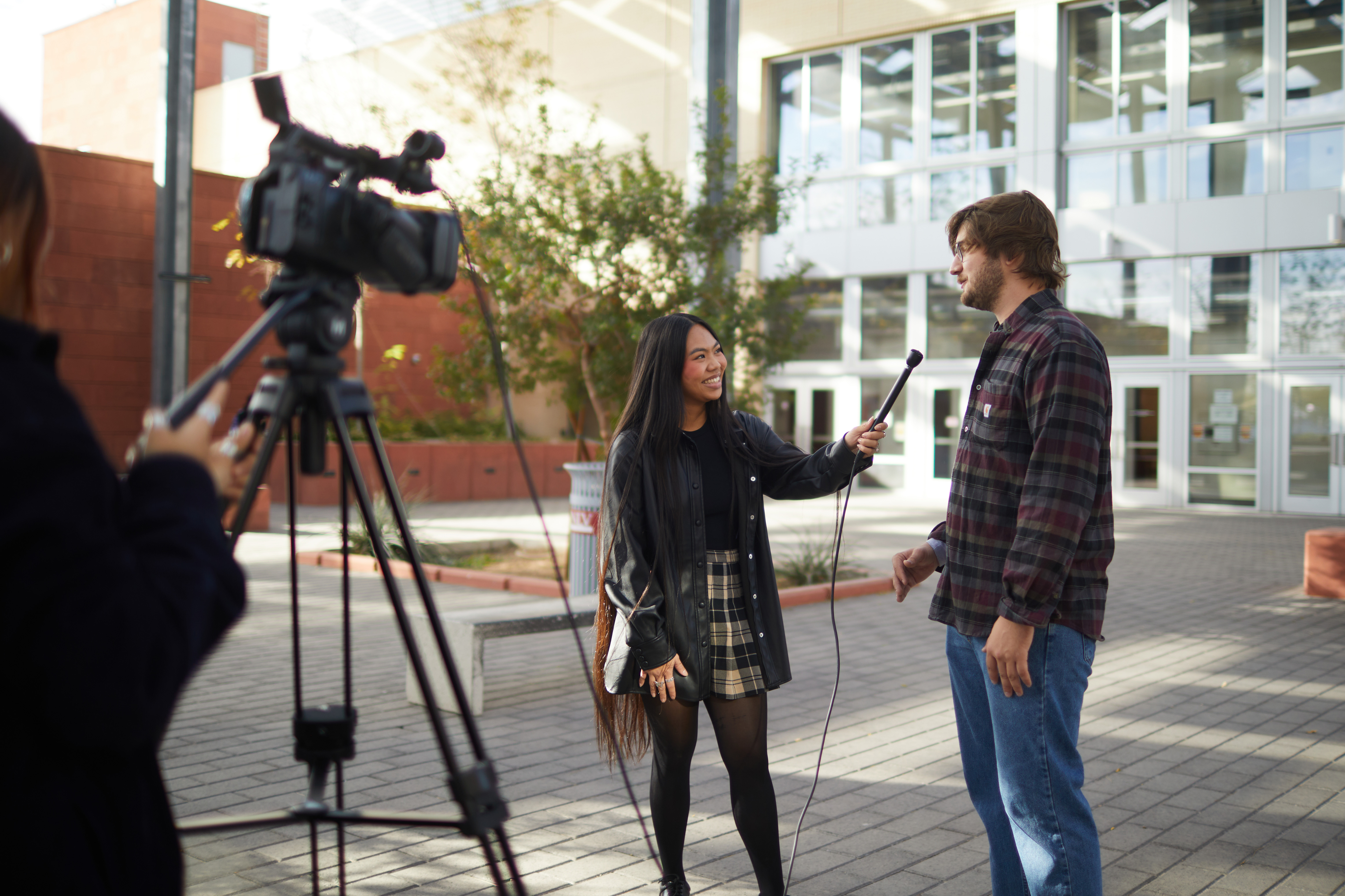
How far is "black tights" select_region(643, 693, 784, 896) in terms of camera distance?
10.5 ft

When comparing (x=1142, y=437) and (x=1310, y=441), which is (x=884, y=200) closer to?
(x=1142, y=437)

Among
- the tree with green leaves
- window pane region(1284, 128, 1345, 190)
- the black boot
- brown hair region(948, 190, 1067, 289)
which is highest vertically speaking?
window pane region(1284, 128, 1345, 190)

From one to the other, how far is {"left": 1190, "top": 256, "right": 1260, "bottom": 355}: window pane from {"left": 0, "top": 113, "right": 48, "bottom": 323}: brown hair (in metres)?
23.0

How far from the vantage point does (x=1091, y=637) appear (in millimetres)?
2652

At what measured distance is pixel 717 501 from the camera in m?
3.42

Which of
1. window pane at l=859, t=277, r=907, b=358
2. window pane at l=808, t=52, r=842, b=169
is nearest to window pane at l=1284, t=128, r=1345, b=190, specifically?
window pane at l=859, t=277, r=907, b=358

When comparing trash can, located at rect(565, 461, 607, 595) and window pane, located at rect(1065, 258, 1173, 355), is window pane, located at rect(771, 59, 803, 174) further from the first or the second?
trash can, located at rect(565, 461, 607, 595)

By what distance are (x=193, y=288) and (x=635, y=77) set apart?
12.9m

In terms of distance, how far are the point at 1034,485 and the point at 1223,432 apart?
21.3m

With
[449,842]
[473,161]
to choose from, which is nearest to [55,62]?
[473,161]

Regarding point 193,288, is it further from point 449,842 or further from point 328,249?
point 328,249

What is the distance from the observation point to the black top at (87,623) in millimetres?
1126

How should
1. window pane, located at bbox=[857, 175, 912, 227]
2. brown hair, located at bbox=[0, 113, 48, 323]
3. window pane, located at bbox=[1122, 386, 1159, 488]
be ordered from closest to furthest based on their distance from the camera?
brown hair, located at bbox=[0, 113, 48, 323] < window pane, located at bbox=[1122, 386, 1159, 488] < window pane, located at bbox=[857, 175, 912, 227]

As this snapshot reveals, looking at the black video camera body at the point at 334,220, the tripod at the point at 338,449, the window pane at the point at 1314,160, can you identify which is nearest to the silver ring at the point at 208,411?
the tripod at the point at 338,449
